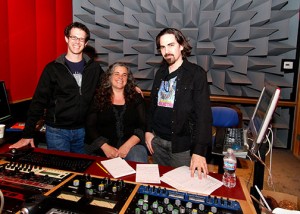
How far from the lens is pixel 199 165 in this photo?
153 centimetres

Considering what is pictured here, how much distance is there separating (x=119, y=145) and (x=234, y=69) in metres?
2.39

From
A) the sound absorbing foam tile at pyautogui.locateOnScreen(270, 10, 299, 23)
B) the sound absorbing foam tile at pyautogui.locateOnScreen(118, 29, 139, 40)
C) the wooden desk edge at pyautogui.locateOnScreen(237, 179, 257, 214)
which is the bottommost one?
the wooden desk edge at pyautogui.locateOnScreen(237, 179, 257, 214)

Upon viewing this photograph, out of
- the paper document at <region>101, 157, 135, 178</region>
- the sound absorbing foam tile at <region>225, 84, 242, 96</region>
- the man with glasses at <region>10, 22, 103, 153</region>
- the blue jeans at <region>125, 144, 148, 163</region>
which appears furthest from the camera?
the sound absorbing foam tile at <region>225, 84, 242, 96</region>

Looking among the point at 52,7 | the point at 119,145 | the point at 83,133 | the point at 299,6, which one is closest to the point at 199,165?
the point at 119,145

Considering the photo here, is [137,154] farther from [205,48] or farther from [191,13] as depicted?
[191,13]

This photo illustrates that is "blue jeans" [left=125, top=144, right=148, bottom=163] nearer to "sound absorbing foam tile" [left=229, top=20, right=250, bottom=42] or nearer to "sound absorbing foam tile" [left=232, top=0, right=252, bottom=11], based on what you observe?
"sound absorbing foam tile" [left=229, top=20, right=250, bottom=42]

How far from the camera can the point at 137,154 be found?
7.23ft

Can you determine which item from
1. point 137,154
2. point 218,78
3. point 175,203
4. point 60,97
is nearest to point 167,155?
point 137,154

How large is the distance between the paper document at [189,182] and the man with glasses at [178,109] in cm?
8

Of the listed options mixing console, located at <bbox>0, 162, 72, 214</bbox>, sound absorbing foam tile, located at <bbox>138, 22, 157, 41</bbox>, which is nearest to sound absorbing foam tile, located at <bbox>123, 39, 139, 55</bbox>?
sound absorbing foam tile, located at <bbox>138, 22, 157, 41</bbox>

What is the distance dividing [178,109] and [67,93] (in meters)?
0.90

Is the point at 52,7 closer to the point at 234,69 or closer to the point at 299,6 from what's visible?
the point at 234,69

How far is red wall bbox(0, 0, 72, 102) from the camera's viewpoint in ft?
8.94

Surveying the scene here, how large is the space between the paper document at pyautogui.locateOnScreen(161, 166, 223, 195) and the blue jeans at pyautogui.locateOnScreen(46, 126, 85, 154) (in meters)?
0.97
